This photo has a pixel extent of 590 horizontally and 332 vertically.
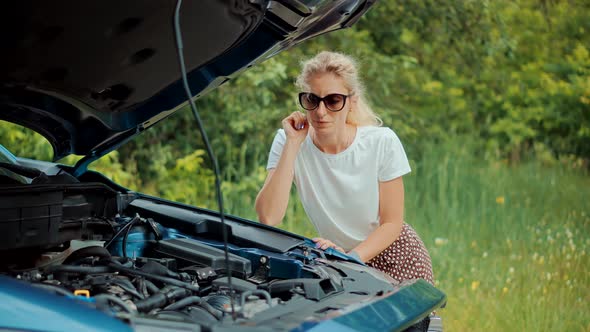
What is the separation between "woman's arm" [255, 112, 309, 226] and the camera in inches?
141

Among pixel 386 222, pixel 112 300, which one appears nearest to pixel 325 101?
pixel 386 222

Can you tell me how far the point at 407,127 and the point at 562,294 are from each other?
9.20ft

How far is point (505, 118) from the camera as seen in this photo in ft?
30.0

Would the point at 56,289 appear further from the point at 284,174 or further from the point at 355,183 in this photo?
the point at 355,183

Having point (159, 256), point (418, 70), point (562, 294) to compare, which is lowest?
point (562, 294)

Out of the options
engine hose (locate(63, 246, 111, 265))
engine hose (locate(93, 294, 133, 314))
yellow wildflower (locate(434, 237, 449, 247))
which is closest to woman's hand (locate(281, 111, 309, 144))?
engine hose (locate(63, 246, 111, 265))

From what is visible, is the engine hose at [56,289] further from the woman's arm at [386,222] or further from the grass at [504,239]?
the grass at [504,239]

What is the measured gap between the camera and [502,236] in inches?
232

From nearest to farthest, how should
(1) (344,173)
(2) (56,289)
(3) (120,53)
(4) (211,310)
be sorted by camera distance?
(2) (56,289), (4) (211,310), (3) (120,53), (1) (344,173)

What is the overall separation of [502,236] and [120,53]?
3830mm

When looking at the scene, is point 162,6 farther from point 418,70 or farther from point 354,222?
point 418,70

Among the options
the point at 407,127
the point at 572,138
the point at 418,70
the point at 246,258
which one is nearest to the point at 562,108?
the point at 572,138

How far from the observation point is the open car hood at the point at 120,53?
2535mm

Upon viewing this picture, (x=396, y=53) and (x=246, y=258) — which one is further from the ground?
A: (x=396, y=53)
